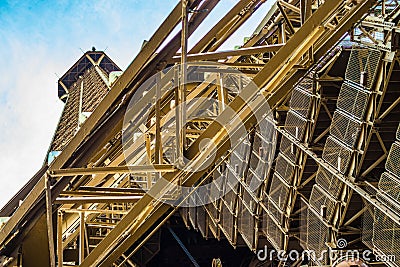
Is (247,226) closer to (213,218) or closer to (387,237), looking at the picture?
(213,218)

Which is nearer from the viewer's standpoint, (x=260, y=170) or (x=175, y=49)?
(x=175, y=49)

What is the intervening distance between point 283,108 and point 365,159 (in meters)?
3.96

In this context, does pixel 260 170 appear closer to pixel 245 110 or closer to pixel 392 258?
pixel 392 258

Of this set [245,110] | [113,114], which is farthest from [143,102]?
[245,110]

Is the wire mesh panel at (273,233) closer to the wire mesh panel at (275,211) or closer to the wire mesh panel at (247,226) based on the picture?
the wire mesh panel at (275,211)

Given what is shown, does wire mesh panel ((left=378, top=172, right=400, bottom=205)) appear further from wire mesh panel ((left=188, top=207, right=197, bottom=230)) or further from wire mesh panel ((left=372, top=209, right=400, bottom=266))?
wire mesh panel ((left=188, top=207, right=197, bottom=230))

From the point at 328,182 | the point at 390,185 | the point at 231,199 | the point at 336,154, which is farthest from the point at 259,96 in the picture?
the point at 231,199

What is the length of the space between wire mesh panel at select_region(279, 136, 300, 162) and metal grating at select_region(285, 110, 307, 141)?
9.0 inches

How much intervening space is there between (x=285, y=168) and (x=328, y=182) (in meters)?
2.08

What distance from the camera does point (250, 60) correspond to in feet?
61.0

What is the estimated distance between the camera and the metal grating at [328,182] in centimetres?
1347

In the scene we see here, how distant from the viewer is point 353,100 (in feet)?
41.0

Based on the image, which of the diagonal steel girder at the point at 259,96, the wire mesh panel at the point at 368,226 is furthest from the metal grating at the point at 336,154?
the diagonal steel girder at the point at 259,96

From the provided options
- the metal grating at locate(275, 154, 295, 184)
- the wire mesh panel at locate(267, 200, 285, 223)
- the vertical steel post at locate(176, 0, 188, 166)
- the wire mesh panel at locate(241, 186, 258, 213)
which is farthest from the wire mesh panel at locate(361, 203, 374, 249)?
the vertical steel post at locate(176, 0, 188, 166)
